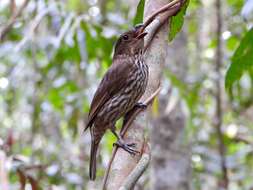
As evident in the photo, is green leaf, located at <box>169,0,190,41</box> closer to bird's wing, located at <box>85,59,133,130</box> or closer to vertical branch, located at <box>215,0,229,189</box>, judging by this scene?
bird's wing, located at <box>85,59,133,130</box>

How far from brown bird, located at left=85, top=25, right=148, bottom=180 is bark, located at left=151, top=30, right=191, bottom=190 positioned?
4.11 ft

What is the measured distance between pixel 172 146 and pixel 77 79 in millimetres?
1328

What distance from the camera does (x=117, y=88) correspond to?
Result: 8.33 feet

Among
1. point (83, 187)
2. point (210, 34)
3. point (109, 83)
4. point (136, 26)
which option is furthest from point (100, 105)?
point (210, 34)

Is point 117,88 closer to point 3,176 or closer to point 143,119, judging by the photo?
point 143,119

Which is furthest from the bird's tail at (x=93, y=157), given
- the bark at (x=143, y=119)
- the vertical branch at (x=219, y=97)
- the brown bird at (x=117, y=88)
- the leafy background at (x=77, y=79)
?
the vertical branch at (x=219, y=97)

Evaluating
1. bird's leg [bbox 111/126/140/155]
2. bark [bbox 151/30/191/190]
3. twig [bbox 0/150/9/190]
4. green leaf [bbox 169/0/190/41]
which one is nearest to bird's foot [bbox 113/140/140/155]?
bird's leg [bbox 111/126/140/155]

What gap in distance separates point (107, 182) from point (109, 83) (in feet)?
4.00

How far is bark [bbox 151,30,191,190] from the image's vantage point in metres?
3.88

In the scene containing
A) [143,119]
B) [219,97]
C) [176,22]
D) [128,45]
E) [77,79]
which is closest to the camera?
[143,119]

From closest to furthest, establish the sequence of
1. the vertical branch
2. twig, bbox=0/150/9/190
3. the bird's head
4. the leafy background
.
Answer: twig, bbox=0/150/9/190
the bird's head
the leafy background
the vertical branch

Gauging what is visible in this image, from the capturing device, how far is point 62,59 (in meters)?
3.66

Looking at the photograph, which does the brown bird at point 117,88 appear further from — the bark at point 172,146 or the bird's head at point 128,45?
the bark at point 172,146

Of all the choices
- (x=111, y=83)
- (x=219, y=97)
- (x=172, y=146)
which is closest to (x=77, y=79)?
(x=172, y=146)
